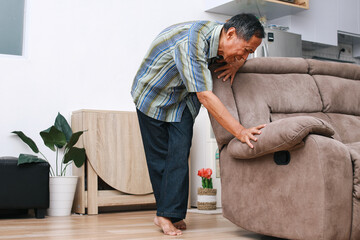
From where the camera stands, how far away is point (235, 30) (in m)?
2.02

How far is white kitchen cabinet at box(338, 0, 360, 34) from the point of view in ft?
16.1

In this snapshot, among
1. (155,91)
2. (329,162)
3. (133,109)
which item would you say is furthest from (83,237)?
(133,109)

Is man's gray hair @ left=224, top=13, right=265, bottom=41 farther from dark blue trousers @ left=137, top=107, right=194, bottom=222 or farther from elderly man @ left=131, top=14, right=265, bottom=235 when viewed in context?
dark blue trousers @ left=137, top=107, right=194, bottom=222

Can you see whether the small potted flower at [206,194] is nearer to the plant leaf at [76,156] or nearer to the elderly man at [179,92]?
the plant leaf at [76,156]

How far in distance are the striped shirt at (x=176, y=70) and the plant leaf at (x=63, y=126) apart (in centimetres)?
113

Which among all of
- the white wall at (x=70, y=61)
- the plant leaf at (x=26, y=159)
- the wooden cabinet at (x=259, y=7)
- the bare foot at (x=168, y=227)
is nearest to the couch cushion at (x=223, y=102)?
the bare foot at (x=168, y=227)

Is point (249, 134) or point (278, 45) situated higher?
point (278, 45)

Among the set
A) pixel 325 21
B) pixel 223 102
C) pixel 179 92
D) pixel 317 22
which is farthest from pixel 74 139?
pixel 325 21

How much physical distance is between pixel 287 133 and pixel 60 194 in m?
1.87

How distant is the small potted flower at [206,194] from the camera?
339cm

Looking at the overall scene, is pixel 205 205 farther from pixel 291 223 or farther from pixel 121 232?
pixel 291 223

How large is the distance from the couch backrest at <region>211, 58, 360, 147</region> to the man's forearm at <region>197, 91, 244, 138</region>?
0.46 feet

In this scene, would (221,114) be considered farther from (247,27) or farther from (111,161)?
(111,161)

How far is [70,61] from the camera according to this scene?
348cm
